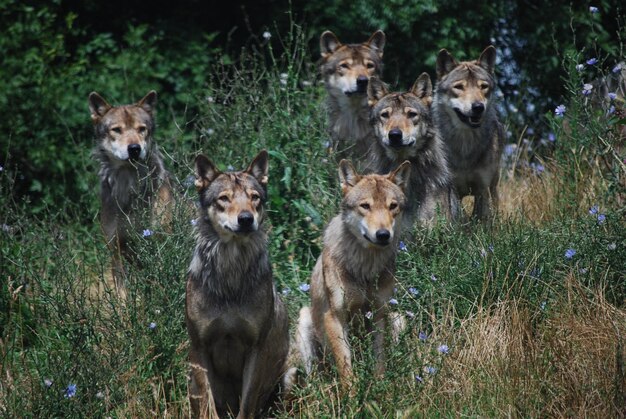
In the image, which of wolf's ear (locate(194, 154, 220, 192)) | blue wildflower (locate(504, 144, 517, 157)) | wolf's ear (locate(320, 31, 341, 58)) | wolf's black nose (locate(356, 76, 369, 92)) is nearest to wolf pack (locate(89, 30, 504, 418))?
wolf's ear (locate(194, 154, 220, 192))

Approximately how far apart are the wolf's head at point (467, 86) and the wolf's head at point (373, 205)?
5.96ft

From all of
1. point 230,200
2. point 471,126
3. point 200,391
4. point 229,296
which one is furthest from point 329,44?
point 200,391

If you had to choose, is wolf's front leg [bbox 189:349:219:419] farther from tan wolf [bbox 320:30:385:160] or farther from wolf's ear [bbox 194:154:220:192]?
tan wolf [bbox 320:30:385:160]

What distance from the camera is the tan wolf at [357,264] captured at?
21.0ft

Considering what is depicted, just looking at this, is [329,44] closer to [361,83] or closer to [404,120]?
[361,83]

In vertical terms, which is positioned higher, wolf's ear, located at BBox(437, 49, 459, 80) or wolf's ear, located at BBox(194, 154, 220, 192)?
wolf's ear, located at BBox(194, 154, 220, 192)

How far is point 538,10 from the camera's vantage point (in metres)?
11.1

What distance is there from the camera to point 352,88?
30.6 feet

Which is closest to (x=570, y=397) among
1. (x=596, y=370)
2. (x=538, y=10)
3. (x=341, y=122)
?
(x=596, y=370)

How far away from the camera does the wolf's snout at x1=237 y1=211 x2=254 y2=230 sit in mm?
5910

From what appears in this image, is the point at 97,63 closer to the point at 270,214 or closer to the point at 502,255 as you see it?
the point at 270,214

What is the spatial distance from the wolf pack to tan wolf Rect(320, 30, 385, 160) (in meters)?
0.30

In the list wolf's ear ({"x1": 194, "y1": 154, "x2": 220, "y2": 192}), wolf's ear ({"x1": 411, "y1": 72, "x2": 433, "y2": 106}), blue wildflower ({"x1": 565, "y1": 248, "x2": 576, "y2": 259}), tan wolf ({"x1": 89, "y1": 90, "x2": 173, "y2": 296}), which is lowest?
tan wolf ({"x1": 89, "y1": 90, "x2": 173, "y2": 296})

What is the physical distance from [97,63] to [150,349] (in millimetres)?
5654
